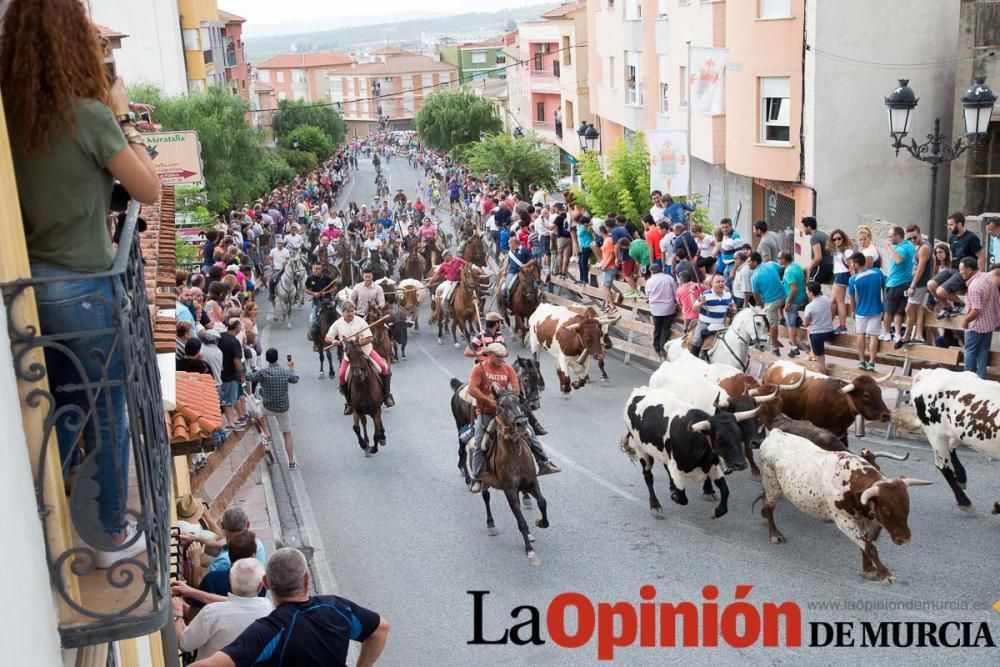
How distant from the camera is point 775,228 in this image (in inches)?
1101

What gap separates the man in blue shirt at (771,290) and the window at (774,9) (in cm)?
939

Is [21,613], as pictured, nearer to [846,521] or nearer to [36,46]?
[36,46]

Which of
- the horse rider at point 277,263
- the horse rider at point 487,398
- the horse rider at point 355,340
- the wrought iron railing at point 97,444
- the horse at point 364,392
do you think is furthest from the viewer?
the horse rider at point 277,263

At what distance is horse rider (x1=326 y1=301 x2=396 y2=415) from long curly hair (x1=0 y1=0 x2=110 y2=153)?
1255cm

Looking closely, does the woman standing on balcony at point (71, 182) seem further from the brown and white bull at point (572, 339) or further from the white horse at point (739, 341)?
the brown and white bull at point (572, 339)

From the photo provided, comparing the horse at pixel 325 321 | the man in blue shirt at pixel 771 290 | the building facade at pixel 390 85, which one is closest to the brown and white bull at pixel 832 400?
the man in blue shirt at pixel 771 290

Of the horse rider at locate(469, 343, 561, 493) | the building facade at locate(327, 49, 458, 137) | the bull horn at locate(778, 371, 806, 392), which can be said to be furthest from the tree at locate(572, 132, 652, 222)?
the building facade at locate(327, 49, 458, 137)

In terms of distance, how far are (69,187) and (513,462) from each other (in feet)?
29.1

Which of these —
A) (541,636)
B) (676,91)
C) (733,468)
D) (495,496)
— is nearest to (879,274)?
(733,468)

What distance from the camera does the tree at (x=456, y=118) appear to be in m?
72.2

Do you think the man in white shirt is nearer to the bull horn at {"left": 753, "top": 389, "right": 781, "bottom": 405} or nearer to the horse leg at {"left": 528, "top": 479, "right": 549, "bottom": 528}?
the horse leg at {"left": 528, "top": 479, "right": 549, "bottom": 528}

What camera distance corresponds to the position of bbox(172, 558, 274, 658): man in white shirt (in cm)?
768

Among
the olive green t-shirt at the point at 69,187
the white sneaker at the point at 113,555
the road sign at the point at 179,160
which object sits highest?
the olive green t-shirt at the point at 69,187

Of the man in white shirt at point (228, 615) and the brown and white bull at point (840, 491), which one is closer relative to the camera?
the man in white shirt at point (228, 615)
